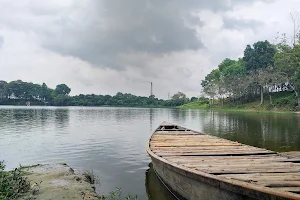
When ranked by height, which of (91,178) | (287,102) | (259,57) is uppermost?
(259,57)

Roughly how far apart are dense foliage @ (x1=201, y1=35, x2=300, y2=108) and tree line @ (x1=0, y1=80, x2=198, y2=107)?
4305 cm

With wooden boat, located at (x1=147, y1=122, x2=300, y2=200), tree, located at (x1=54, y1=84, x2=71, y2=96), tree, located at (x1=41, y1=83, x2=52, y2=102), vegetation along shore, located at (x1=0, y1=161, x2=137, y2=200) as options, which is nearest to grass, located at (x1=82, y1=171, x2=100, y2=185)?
vegetation along shore, located at (x1=0, y1=161, x2=137, y2=200)

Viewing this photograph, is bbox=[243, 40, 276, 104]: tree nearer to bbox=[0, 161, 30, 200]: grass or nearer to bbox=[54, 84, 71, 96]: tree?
bbox=[0, 161, 30, 200]: grass

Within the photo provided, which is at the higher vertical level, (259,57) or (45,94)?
(259,57)

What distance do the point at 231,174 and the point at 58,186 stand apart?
5287 millimetres

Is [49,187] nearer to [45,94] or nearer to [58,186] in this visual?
[58,186]

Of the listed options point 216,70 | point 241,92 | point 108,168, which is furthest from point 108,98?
point 108,168

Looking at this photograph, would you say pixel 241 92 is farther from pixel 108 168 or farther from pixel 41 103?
pixel 41 103

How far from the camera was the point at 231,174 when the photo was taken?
5.47m

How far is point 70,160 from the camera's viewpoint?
42.6ft

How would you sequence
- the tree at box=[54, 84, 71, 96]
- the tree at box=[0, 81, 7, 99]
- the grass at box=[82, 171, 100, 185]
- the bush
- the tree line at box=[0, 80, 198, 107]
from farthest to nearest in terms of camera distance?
the tree at box=[54, 84, 71, 96]
the tree line at box=[0, 80, 198, 107]
the tree at box=[0, 81, 7, 99]
the bush
the grass at box=[82, 171, 100, 185]

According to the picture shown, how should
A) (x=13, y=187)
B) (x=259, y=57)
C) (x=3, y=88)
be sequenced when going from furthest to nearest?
(x=3, y=88), (x=259, y=57), (x=13, y=187)

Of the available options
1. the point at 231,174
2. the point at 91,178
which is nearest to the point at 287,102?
the point at 91,178

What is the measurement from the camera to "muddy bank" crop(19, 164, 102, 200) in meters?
6.80
